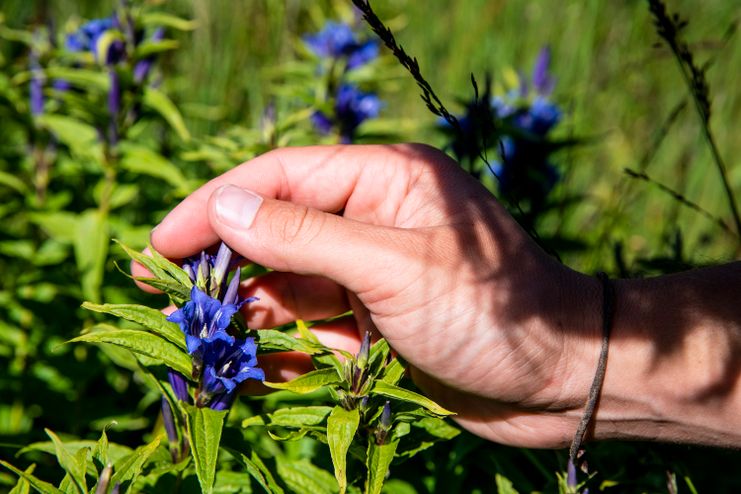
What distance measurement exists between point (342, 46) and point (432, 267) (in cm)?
199

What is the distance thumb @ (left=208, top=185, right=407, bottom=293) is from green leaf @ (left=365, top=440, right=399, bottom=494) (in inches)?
14.4

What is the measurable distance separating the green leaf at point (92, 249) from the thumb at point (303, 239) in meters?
1.00

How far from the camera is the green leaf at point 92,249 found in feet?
8.49

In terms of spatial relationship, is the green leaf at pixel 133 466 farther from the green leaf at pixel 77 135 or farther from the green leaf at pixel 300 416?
the green leaf at pixel 77 135

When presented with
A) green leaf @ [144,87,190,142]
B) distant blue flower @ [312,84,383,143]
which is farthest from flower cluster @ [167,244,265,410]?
distant blue flower @ [312,84,383,143]

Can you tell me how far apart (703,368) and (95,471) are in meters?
1.47

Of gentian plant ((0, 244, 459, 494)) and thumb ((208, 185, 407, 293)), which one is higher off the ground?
thumb ((208, 185, 407, 293))

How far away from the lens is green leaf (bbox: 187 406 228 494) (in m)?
1.51

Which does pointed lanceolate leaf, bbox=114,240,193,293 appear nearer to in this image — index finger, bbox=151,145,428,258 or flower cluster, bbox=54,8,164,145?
index finger, bbox=151,145,428,258

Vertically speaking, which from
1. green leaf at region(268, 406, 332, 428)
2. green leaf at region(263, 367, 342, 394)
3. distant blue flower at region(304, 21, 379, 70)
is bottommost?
green leaf at region(268, 406, 332, 428)

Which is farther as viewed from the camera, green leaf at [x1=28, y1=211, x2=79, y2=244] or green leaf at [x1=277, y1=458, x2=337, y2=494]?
green leaf at [x1=28, y1=211, x2=79, y2=244]

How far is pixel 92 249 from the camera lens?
2.65m

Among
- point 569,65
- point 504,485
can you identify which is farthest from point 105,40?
point 569,65

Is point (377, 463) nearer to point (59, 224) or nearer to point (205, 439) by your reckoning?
point (205, 439)
